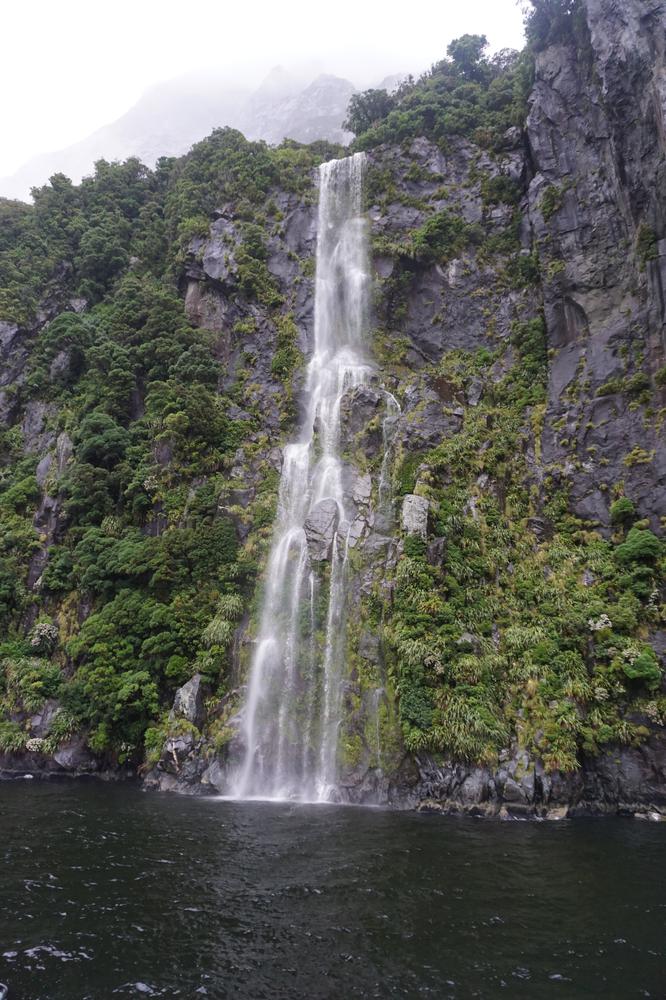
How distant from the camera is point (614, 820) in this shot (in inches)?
601

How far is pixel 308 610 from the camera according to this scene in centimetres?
2236

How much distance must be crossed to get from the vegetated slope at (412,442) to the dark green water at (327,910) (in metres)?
4.30

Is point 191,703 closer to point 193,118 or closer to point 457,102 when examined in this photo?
point 457,102

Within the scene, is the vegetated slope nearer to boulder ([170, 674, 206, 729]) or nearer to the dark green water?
boulder ([170, 674, 206, 729])

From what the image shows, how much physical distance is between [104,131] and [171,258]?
147 meters

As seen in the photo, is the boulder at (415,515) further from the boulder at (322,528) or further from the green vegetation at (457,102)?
the green vegetation at (457,102)

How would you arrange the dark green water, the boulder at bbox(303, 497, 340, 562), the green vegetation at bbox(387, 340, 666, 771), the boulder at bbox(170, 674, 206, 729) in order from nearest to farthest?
the dark green water < the green vegetation at bbox(387, 340, 666, 771) < the boulder at bbox(170, 674, 206, 729) < the boulder at bbox(303, 497, 340, 562)

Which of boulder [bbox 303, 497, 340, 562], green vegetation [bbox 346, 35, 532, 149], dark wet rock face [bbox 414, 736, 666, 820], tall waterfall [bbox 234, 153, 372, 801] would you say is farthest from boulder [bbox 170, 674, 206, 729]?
green vegetation [bbox 346, 35, 532, 149]

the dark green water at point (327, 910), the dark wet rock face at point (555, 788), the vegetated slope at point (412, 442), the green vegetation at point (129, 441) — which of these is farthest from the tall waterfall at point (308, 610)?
the dark green water at point (327, 910)

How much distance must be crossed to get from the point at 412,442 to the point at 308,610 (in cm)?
889

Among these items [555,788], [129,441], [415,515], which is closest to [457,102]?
[129,441]

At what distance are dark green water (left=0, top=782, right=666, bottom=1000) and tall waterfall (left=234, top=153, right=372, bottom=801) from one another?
5119 millimetres

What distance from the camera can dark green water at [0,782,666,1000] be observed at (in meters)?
7.09

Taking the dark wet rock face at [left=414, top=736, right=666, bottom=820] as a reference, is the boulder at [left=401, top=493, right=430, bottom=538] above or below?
above
